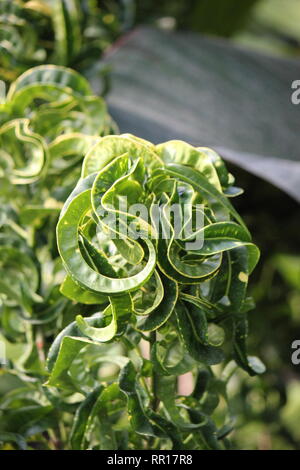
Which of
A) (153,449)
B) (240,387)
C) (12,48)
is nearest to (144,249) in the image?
(153,449)

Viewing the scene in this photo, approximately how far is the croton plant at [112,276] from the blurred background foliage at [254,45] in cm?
11

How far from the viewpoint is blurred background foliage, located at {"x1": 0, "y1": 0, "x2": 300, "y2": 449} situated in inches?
24.0

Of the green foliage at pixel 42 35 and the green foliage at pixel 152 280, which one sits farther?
the green foliage at pixel 42 35

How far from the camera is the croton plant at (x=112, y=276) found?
329mm

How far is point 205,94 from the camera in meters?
0.74

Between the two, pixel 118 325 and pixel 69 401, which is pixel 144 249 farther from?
pixel 69 401

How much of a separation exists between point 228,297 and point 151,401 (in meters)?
0.09

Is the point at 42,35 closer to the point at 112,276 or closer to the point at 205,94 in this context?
the point at 205,94

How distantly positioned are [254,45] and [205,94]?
417 mm

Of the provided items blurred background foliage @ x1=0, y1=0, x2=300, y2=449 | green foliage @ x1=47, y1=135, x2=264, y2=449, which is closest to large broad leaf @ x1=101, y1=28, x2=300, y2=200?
blurred background foliage @ x1=0, y1=0, x2=300, y2=449

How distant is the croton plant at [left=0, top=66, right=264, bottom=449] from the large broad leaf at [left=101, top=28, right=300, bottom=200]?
0.44 ft

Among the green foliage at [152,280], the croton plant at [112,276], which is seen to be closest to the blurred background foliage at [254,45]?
the croton plant at [112,276]

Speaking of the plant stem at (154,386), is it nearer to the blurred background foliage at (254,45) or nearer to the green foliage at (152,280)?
the green foliage at (152,280)

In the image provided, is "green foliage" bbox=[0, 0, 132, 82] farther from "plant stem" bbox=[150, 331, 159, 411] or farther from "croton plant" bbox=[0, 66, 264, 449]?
"plant stem" bbox=[150, 331, 159, 411]
